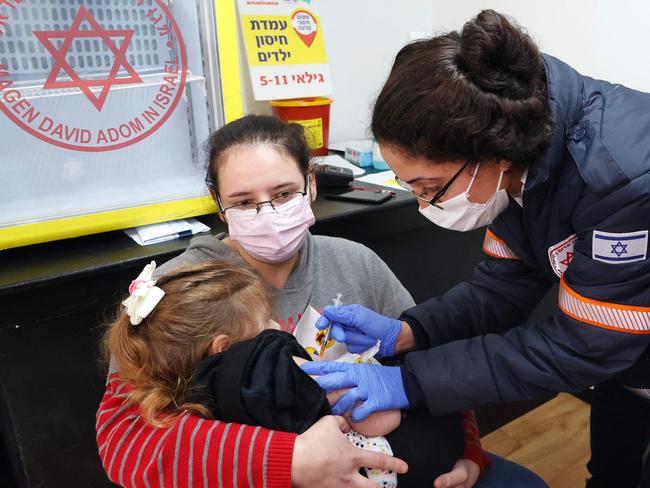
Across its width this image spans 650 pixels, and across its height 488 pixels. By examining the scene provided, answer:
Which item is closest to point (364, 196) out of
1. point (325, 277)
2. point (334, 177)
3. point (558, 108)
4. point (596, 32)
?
point (334, 177)

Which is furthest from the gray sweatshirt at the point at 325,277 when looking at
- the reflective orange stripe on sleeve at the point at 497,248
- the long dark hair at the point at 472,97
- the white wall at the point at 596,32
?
the white wall at the point at 596,32

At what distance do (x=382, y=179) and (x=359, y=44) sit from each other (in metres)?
0.73

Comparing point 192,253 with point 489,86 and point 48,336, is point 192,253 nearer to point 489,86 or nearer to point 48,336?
point 48,336

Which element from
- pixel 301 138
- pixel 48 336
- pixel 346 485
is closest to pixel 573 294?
pixel 346 485

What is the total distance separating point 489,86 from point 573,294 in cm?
38

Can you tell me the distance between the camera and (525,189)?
0.95m

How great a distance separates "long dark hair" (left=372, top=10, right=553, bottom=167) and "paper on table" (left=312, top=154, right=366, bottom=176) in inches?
39.1

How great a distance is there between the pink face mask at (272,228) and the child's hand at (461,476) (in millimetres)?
553

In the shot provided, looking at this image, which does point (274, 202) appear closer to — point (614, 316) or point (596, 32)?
point (614, 316)

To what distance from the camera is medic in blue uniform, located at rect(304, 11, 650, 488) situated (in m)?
0.84

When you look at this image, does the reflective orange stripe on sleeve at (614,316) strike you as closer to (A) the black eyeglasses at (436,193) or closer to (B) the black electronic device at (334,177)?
(A) the black eyeglasses at (436,193)

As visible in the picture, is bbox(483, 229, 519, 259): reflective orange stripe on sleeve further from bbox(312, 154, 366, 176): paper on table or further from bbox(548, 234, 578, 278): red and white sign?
bbox(312, 154, 366, 176): paper on table

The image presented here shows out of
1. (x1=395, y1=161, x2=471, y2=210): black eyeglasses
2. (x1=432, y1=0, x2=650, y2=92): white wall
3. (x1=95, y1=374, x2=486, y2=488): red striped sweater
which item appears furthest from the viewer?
(x1=432, y1=0, x2=650, y2=92): white wall

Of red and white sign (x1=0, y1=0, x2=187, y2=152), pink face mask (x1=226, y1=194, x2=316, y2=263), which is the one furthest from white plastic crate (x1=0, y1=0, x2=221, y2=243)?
pink face mask (x1=226, y1=194, x2=316, y2=263)
